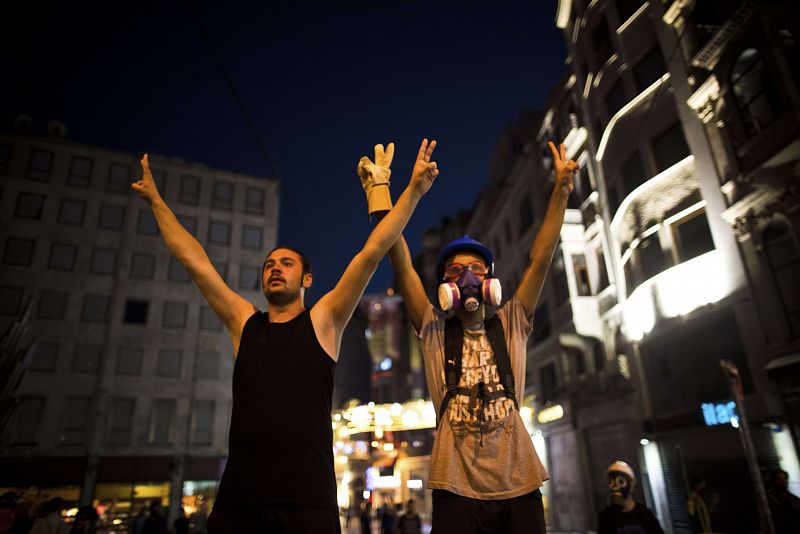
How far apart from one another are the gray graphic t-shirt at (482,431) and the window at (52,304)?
1359 inches

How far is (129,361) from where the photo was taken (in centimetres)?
3152

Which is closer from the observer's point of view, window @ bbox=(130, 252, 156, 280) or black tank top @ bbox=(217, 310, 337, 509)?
black tank top @ bbox=(217, 310, 337, 509)

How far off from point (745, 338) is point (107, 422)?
31.1 meters

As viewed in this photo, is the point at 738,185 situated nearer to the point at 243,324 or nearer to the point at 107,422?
the point at 243,324

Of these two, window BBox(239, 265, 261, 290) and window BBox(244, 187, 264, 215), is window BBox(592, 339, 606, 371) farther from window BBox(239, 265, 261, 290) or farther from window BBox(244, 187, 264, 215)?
window BBox(244, 187, 264, 215)

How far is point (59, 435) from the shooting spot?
28.6 meters

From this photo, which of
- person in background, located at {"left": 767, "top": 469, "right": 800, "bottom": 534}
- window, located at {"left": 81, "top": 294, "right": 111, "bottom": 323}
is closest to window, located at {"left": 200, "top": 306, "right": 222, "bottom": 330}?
window, located at {"left": 81, "top": 294, "right": 111, "bottom": 323}

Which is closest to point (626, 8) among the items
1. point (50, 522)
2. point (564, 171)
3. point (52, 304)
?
point (564, 171)

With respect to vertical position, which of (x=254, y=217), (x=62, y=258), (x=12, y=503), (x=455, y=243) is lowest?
(x=12, y=503)

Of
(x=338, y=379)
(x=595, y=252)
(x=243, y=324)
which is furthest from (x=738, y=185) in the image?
(x=338, y=379)

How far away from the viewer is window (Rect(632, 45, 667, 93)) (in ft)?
59.6

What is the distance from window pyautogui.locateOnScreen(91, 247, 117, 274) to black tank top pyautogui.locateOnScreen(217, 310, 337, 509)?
3527 centimetres

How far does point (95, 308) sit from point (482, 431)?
115ft

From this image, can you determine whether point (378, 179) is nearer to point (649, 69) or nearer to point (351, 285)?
point (351, 285)
